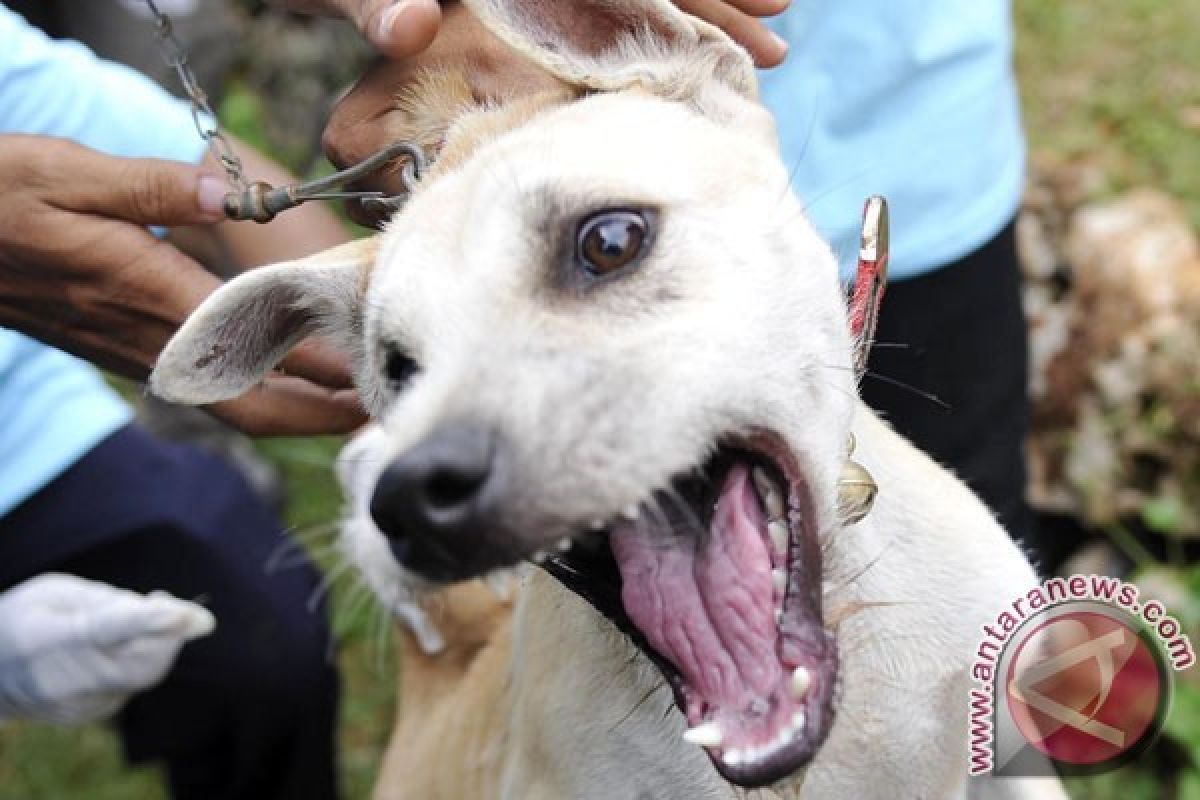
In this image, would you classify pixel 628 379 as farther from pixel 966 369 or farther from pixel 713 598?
pixel 966 369

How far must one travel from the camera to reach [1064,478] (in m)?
4.26

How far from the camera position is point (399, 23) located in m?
2.25

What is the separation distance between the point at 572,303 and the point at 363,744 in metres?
3.14

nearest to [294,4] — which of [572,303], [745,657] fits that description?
[572,303]

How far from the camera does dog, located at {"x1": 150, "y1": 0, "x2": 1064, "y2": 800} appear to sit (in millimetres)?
1813

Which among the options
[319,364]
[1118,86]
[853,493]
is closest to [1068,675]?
[853,493]

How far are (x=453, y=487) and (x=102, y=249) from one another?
1.19 metres

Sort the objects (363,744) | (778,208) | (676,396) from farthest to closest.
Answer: (363,744) → (778,208) → (676,396)

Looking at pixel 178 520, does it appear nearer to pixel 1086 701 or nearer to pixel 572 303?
pixel 572 303

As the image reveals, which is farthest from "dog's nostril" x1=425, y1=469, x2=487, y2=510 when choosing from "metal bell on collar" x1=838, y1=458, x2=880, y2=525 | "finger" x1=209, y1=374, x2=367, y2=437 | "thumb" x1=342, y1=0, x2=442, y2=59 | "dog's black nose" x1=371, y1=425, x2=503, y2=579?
"finger" x1=209, y1=374, x2=367, y2=437

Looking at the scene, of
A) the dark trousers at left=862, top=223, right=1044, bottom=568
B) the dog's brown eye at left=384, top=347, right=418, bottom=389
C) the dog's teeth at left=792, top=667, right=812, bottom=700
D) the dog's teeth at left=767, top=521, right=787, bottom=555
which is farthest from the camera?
the dark trousers at left=862, top=223, right=1044, bottom=568

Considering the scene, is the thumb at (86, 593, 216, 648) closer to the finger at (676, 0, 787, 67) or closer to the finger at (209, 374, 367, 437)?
the finger at (209, 374, 367, 437)

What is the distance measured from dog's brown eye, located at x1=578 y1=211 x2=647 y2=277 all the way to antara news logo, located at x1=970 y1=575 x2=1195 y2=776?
911mm

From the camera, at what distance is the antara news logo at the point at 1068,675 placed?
226 centimetres
